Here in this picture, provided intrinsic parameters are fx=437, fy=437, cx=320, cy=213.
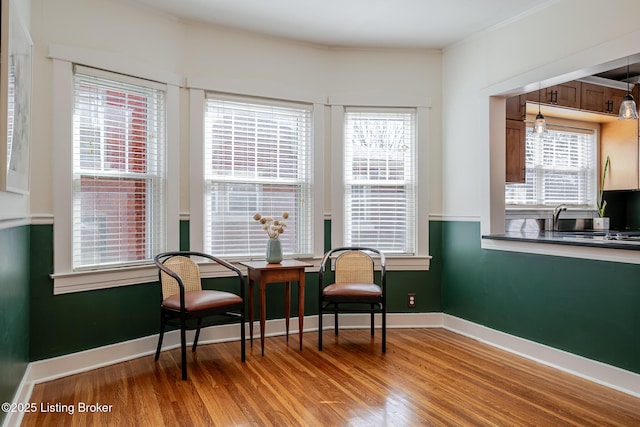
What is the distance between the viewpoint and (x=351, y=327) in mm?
4262

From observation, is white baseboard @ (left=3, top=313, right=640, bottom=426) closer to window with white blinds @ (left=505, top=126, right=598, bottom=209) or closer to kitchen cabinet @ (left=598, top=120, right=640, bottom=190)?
window with white blinds @ (left=505, top=126, right=598, bottom=209)

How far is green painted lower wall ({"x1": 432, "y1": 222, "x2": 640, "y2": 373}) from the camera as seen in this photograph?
2793 millimetres

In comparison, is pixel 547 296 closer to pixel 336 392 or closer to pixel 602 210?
pixel 336 392

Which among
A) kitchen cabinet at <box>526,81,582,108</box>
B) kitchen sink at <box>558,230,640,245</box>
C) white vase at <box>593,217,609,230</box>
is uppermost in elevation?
kitchen cabinet at <box>526,81,582,108</box>

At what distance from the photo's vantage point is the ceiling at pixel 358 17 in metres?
3.35

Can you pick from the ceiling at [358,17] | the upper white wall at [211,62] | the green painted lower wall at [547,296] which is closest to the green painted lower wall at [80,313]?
the upper white wall at [211,62]

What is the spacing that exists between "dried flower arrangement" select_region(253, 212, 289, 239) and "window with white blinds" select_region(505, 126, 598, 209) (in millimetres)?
2769

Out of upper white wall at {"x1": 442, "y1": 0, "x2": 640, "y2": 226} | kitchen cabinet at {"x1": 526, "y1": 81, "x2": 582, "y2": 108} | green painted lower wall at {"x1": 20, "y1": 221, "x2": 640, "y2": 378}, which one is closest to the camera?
green painted lower wall at {"x1": 20, "y1": 221, "x2": 640, "y2": 378}

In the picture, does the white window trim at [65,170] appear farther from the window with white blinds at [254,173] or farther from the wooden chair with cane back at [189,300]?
the window with white blinds at [254,173]

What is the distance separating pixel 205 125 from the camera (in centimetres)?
378

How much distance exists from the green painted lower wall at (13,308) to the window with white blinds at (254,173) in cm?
141

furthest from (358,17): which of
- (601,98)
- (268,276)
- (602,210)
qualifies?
(602,210)

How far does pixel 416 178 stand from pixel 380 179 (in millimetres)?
355

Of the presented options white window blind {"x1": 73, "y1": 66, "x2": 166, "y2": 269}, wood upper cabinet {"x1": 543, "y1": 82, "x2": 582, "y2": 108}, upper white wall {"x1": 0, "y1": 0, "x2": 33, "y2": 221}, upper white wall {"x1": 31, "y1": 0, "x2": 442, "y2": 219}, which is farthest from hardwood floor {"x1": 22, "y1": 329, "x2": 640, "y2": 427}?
wood upper cabinet {"x1": 543, "y1": 82, "x2": 582, "y2": 108}
